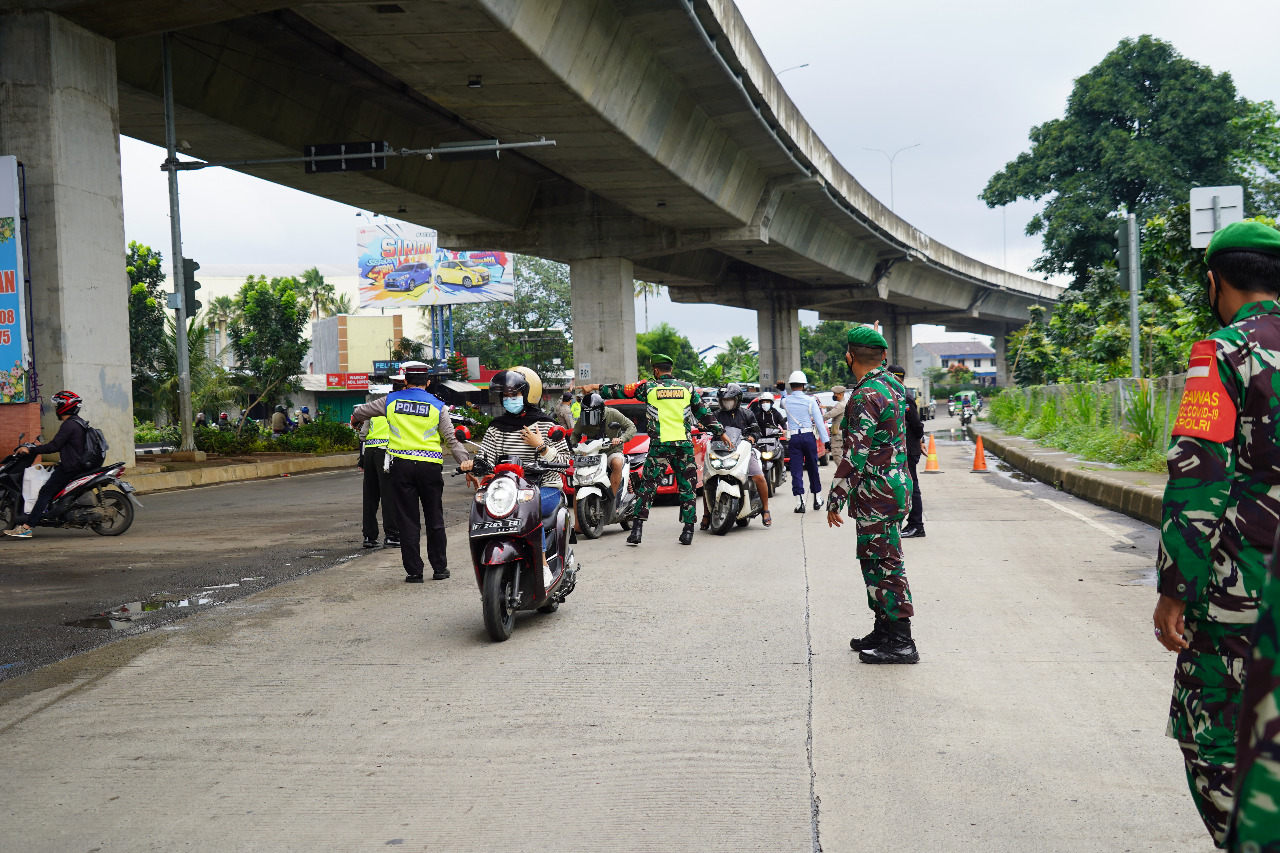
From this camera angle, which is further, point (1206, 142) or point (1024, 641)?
point (1206, 142)

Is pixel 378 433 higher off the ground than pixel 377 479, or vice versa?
pixel 378 433

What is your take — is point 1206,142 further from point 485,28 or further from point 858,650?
point 858,650

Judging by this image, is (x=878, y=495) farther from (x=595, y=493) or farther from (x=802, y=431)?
(x=802, y=431)

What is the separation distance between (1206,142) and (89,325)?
137ft

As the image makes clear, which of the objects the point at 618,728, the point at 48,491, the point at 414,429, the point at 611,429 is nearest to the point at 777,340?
the point at 611,429

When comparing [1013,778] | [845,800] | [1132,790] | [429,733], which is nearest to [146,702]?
[429,733]

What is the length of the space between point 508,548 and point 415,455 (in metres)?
2.38

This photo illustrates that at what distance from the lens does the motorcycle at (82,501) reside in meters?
12.7

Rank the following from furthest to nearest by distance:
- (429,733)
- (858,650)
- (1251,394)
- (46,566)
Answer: (46,566), (858,650), (429,733), (1251,394)

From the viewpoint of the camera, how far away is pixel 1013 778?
4242 mm

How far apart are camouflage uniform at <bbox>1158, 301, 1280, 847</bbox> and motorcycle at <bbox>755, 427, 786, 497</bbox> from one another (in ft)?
32.8

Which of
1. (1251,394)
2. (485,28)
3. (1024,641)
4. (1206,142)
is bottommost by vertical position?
(1024,641)

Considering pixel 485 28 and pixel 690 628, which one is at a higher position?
pixel 485 28

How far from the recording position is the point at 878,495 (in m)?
6.15
